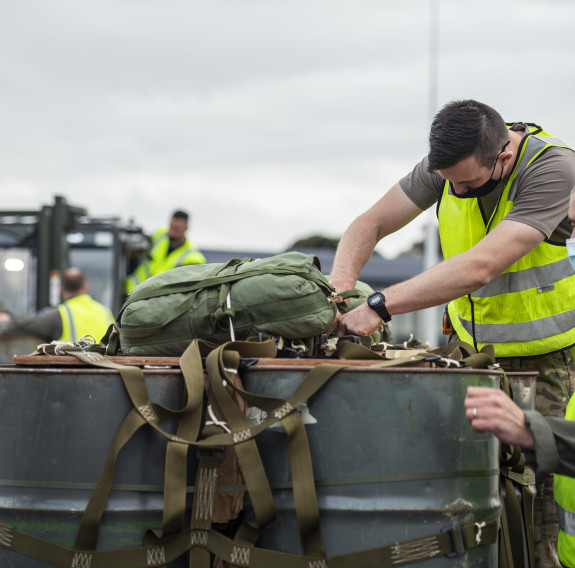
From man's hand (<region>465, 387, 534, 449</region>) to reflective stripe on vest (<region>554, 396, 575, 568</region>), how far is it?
14.8 inches

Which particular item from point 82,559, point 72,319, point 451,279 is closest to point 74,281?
point 72,319

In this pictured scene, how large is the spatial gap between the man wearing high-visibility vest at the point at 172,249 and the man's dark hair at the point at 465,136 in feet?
19.3

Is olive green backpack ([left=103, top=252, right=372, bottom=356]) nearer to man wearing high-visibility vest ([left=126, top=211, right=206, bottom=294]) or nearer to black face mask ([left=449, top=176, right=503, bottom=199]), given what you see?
black face mask ([left=449, top=176, right=503, bottom=199])

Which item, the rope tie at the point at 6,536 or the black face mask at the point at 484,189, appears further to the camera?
the black face mask at the point at 484,189

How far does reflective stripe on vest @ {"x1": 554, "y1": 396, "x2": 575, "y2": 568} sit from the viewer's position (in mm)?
2301

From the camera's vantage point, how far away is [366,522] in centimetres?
205

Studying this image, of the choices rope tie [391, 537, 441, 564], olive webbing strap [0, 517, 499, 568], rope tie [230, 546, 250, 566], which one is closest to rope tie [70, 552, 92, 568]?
olive webbing strap [0, 517, 499, 568]

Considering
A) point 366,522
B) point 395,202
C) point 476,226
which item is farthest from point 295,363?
point 395,202

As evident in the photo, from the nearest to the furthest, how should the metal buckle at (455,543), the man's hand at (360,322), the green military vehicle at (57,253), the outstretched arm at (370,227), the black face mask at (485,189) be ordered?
the metal buckle at (455,543) < the man's hand at (360,322) < the black face mask at (485,189) < the outstretched arm at (370,227) < the green military vehicle at (57,253)

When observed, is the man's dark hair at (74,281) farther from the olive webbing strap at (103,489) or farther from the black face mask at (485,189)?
the olive webbing strap at (103,489)

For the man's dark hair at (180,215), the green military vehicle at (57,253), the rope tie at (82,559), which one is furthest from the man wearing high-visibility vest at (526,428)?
the green military vehicle at (57,253)

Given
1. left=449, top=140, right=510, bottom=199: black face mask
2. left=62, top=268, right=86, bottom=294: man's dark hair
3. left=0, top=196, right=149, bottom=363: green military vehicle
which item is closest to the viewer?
left=449, top=140, right=510, bottom=199: black face mask

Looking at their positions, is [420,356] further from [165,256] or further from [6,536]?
[165,256]

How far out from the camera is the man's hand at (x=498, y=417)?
6.50 ft
